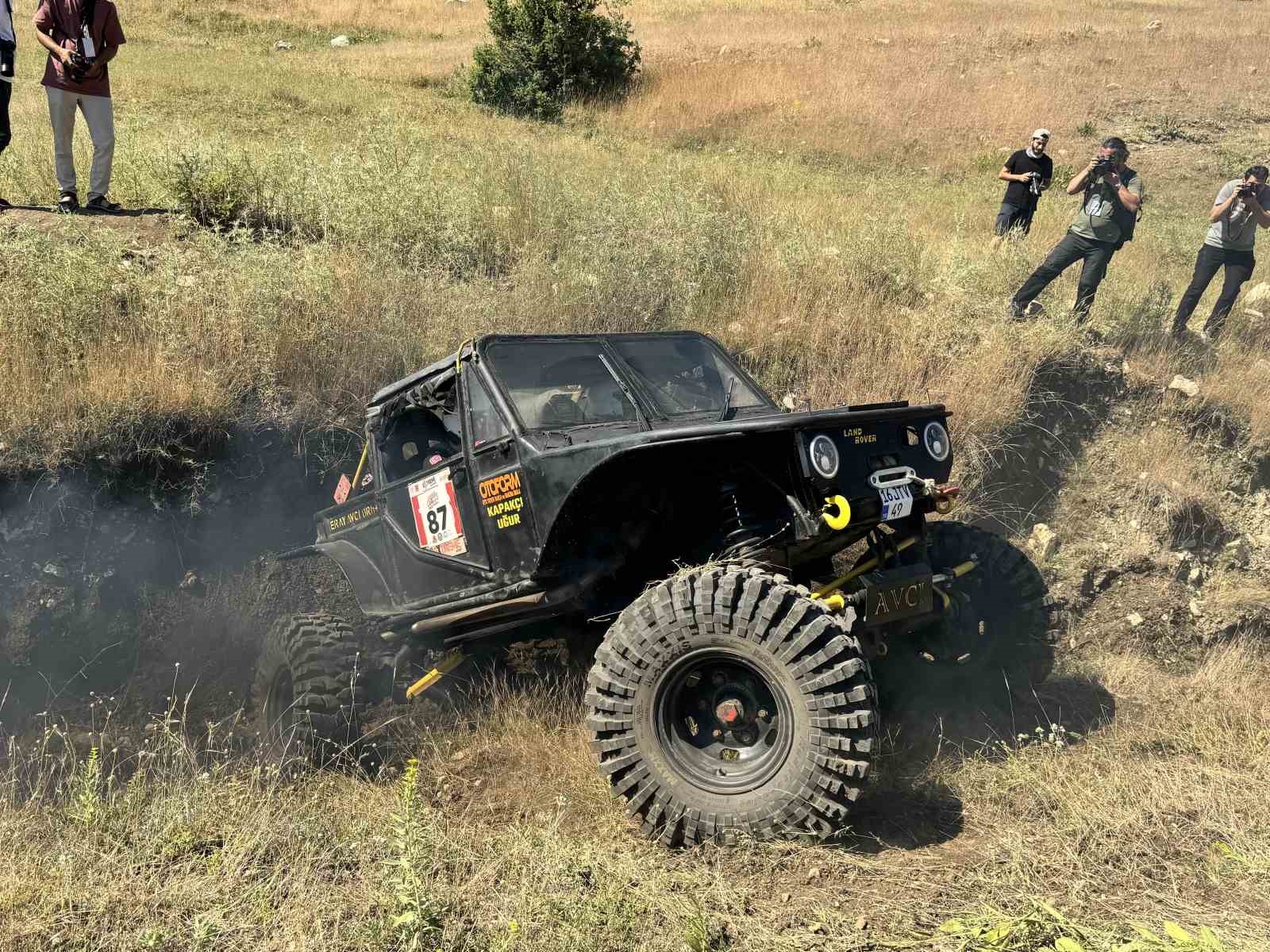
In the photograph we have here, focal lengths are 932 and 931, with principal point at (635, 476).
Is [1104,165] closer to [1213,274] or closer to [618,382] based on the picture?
[1213,274]

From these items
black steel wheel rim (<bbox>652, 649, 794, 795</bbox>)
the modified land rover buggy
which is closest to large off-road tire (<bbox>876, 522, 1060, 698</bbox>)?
the modified land rover buggy

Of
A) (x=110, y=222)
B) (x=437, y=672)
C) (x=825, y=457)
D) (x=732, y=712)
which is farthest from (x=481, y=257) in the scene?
(x=732, y=712)

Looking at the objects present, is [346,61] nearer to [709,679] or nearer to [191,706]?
[191,706]

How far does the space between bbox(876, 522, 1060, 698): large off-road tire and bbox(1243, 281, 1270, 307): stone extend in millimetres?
6193

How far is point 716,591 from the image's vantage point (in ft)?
11.8

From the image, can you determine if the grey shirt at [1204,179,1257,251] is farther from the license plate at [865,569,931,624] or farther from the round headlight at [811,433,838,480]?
the round headlight at [811,433,838,480]

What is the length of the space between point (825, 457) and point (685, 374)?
1.47 meters

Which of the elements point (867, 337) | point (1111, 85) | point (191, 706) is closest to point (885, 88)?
point (1111, 85)

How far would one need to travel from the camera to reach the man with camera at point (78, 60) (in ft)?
23.5

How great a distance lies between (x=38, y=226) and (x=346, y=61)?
614 inches

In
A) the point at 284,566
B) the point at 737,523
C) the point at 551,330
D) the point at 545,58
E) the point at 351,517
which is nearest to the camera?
the point at 737,523

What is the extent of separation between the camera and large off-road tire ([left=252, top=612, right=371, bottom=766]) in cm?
471

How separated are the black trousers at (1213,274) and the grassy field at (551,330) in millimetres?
311

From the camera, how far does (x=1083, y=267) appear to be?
→ 25.9 feet
